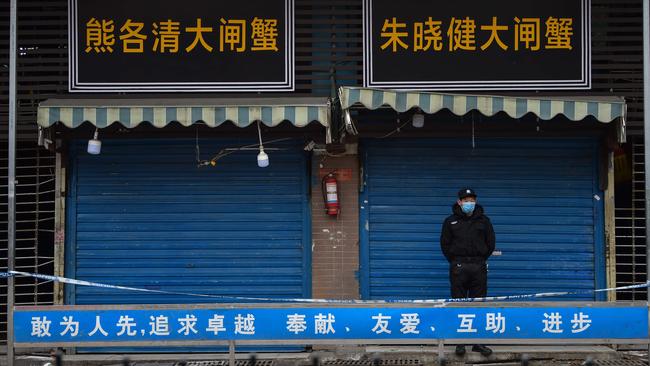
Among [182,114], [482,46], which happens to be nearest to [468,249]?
[482,46]

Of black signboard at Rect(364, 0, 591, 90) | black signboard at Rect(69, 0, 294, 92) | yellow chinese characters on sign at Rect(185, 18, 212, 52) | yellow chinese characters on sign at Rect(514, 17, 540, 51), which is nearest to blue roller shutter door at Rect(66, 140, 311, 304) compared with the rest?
black signboard at Rect(69, 0, 294, 92)

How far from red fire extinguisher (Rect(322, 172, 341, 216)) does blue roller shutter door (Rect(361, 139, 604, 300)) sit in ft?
1.32

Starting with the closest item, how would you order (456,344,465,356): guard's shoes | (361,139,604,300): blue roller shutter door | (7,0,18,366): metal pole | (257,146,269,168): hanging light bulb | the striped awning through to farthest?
(7,0,18,366): metal pole < the striped awning < (456,344,465,356): guard's shoes < (257,146,269,168): hanging light bulb < (361,139,604,300): blue roller shutter door

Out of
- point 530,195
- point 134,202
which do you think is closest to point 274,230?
point 134,202

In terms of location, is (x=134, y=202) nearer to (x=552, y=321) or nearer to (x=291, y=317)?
(x=291, y=317)

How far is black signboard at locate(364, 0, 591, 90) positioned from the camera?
9086 millimetres

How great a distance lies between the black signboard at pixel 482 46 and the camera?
29.8 ft

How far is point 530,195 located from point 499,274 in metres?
1.12

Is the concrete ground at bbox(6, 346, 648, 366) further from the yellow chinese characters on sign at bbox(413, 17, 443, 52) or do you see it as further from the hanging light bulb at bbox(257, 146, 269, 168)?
the yellow chinese characters on sign at bbox(413, 17, 443, 52)

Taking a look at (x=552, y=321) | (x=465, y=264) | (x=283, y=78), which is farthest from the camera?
(x=283, y=78)

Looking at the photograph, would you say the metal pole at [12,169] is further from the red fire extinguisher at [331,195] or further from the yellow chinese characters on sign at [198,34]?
the red fire extinguisher at [331,195]

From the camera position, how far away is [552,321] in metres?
7.12

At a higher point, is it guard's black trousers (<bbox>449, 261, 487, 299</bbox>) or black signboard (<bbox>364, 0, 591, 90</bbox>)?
black signboard (<bbox>364, 0, 591, 90</bbox>)

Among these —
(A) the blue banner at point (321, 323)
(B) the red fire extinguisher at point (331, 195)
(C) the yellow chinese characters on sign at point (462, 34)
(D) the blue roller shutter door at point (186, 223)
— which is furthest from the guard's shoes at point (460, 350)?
(C) the yellow chinese characters on sign at point (462, 34)
